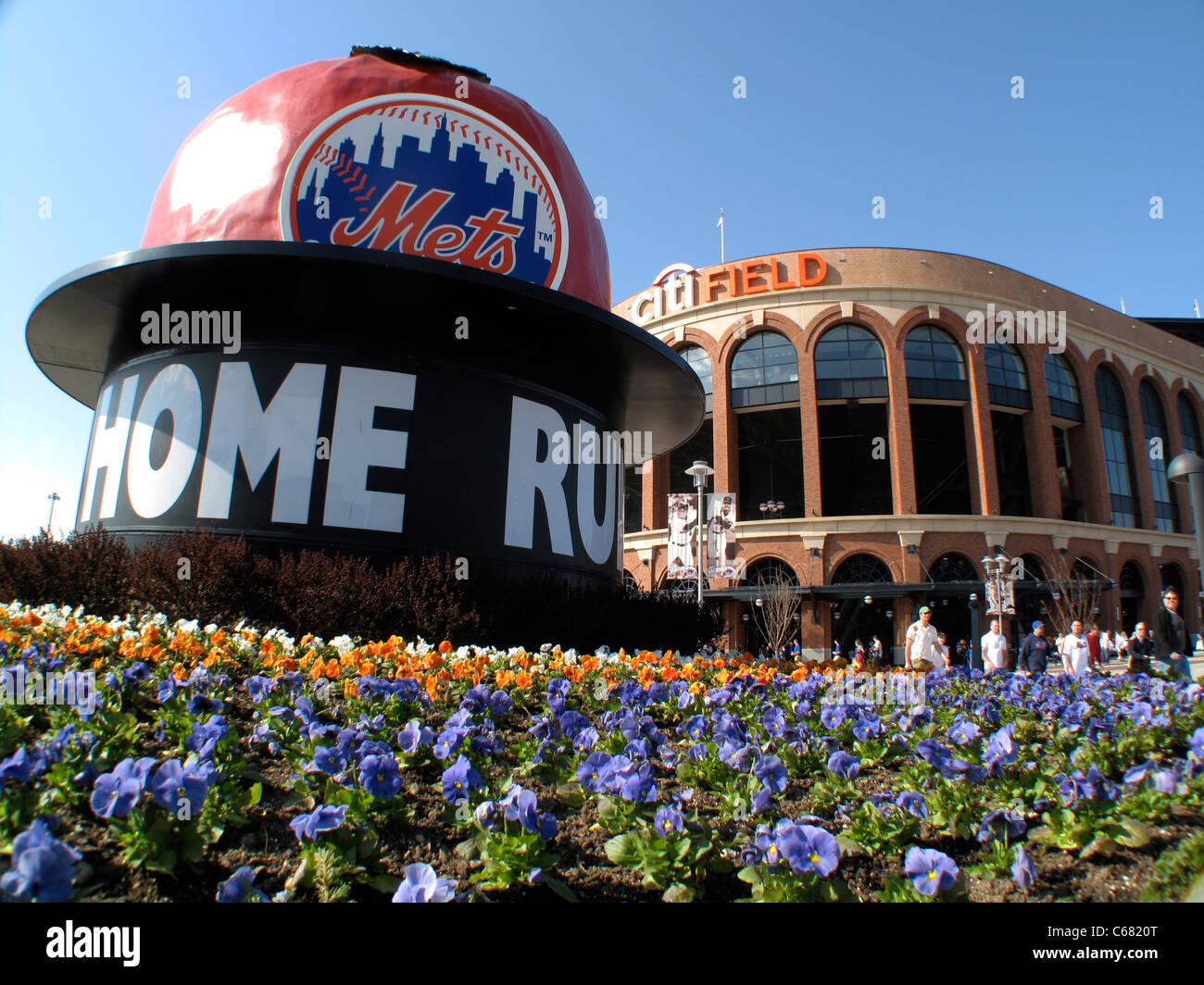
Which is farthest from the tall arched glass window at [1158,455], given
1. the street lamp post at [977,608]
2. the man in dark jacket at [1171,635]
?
the man in dark jacket at [1171,635]

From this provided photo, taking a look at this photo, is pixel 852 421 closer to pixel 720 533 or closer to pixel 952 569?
pixel 952 569

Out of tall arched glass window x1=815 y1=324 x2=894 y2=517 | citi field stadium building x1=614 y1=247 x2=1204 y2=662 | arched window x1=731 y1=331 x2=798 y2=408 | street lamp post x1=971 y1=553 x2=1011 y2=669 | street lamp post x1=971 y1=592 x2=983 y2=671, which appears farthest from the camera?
arched window x1=731 y1=331 x2=798 y2=408

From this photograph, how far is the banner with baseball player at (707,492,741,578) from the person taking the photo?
2875 cm

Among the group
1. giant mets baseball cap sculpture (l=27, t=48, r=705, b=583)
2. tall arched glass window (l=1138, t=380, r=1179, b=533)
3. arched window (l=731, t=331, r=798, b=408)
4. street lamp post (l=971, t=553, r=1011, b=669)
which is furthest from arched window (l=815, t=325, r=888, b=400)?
giant mets baseball cap sculpture (l=27, t=48, r=705, b=583)

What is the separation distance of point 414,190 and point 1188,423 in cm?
5287

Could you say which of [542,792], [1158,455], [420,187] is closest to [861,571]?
[1158,455]

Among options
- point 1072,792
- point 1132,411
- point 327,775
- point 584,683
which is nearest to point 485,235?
point 584,683

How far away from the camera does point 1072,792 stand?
106 inches

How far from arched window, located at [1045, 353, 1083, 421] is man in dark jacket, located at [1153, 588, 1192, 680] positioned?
3215 centimetres

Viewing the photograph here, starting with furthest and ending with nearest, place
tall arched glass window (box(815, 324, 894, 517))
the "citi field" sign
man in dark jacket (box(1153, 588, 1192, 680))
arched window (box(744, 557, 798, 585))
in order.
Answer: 1. the "citi field" sign
2. tall arched glass window (box(815, 324, 894, 517))
3. arched window (box(744, 557, 798, 585))
4. man in dark jacket (box(1153, 588, 1192, 680))

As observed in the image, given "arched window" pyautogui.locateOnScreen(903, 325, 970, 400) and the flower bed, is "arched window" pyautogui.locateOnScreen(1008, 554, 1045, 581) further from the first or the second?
the flower bed

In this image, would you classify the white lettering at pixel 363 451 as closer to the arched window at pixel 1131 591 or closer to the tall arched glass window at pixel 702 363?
the tall arched glass window at pixel 702 363
